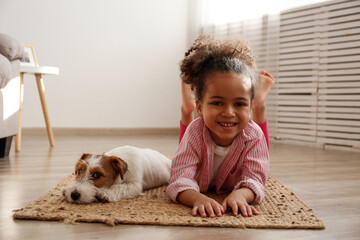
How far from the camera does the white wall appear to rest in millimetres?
3469

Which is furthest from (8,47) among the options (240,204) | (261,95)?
(240,204)

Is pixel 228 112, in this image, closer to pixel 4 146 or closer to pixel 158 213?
pixel 158 213

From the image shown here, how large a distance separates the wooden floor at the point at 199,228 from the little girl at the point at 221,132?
0.21 m

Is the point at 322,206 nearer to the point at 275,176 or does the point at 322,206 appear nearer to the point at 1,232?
the point at 275,176

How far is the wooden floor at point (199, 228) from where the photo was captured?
835 mm

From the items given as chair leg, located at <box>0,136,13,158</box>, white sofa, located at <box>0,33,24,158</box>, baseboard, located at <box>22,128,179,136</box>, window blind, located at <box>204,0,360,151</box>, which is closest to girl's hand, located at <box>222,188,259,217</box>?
white sofa, located at <box>0,33,24,158</box>

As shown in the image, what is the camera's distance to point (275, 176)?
162 centimetres

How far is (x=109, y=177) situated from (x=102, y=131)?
2614mm

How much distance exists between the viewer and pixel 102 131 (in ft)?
12.1

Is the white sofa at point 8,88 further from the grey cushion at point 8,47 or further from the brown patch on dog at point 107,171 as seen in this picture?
the brown patch on dog at point 107,171

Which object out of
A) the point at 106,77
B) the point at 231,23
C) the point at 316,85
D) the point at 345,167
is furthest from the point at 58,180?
the point at 231,23

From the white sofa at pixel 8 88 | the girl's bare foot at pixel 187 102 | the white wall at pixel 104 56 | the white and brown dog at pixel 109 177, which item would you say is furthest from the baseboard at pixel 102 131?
the white and brown dog at pixel 109 177

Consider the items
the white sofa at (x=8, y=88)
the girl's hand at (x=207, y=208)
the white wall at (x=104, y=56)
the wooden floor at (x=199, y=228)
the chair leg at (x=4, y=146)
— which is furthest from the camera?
the white wall at (x=104, y=56)

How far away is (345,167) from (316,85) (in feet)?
3.75
